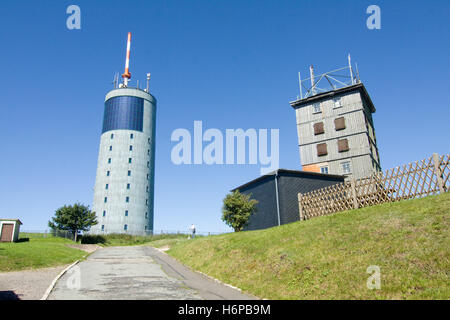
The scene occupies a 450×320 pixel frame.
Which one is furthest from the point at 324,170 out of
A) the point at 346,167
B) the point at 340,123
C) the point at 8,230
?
the point at 8,230

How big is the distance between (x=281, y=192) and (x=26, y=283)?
23.3 m

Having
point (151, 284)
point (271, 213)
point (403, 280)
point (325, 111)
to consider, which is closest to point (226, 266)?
point (151, 284)

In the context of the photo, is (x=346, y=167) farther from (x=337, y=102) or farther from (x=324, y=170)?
(x=337, y=102)

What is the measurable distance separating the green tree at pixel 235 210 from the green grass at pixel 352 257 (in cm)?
978

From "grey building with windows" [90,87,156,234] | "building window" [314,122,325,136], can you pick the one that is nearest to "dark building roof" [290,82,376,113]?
"building window" [314,122,325,136]

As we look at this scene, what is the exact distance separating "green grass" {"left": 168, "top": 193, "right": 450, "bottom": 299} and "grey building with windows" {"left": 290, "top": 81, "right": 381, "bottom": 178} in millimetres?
25503

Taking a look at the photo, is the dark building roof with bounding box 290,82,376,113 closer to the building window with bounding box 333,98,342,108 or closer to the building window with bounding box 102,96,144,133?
the building window with bounding box 333,98,342,108

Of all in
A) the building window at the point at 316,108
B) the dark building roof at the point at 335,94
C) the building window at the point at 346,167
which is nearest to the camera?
the building window at the point at 346,167

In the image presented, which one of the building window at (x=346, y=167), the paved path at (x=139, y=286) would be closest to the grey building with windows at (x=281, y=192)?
the building window at (x=346, y=167)

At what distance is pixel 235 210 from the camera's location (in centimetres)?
2797

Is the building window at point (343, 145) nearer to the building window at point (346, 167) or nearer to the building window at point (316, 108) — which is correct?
the building window at point (346, 167)

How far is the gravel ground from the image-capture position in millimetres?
10844

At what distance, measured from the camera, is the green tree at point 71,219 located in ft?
157
